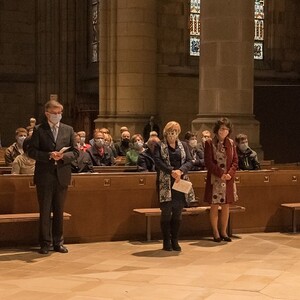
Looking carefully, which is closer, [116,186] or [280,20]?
[116,186]

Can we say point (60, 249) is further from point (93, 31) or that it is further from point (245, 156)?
point (93, 31)

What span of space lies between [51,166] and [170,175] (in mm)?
1474

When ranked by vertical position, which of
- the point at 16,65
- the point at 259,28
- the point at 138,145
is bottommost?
the point at 138,145

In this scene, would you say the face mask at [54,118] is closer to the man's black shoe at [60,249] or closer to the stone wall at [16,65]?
the man's black shoe at [60,249]

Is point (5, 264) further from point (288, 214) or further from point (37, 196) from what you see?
point (288, 214)

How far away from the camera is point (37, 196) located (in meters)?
9.38

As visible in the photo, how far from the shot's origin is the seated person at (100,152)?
11953 millimetres

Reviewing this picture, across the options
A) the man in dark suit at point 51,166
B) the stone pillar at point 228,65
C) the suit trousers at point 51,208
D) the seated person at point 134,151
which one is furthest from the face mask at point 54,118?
the stone pillar at point 228,65

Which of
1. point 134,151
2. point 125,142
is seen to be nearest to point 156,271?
point 134,151

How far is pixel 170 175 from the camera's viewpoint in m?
9.20

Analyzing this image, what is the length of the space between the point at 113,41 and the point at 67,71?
6886 millimetres

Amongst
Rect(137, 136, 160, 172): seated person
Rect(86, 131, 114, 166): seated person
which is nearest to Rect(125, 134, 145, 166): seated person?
Rect(86, 131, 114, 166): seated person

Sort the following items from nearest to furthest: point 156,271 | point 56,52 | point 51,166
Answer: point 156,271, point 51,166, point 56,52

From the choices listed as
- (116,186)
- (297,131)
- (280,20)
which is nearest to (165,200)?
(116,186)
